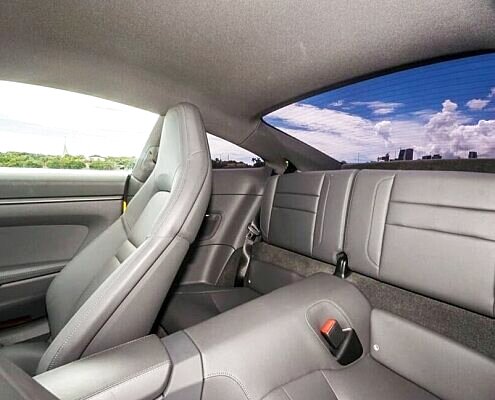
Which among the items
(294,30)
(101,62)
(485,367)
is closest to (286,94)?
(294,30)

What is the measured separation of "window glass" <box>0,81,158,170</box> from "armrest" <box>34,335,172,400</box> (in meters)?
1.17

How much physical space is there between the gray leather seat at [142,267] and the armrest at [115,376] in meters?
0.07

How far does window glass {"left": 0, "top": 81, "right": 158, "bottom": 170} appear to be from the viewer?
1.48 m

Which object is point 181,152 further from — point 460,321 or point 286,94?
point 460,321

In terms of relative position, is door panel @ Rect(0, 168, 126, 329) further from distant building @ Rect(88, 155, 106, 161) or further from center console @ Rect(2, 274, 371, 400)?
center console @ Rect(2, 274, 371, 400)

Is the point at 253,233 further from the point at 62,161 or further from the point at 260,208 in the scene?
the point at 62,161

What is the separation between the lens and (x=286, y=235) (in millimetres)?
1736

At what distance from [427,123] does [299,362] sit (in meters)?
1.36

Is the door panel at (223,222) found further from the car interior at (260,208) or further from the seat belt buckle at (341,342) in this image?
the seat belt buckle at (341,342)

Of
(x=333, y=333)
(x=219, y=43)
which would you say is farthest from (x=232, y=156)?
(x=333, y=333)

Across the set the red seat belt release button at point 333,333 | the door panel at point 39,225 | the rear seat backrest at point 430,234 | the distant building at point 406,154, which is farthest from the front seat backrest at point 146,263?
the distant building at point 406,154

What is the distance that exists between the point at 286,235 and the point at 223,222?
50 cm

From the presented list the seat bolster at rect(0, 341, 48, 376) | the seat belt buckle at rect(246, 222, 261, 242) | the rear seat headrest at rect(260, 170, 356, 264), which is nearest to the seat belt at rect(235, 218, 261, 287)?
the seat belt buckle at rect(246, 222, 261, 242)

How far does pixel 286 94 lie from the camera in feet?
5.64
